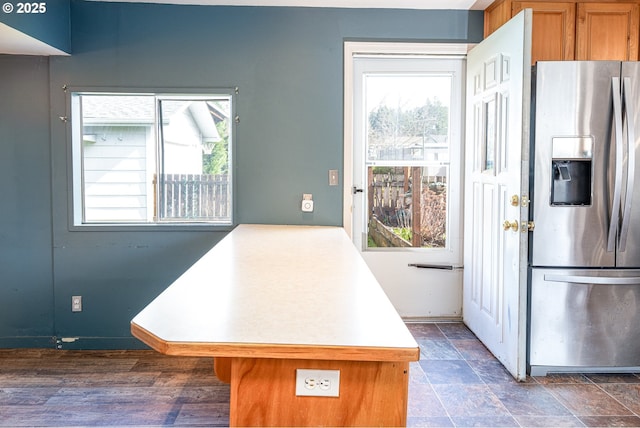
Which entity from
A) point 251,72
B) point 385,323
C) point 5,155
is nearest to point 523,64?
point 251,72

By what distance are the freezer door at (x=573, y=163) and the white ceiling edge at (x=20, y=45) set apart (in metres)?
2.86

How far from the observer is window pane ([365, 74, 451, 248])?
12.0 ft

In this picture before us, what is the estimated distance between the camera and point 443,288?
12.2 ft

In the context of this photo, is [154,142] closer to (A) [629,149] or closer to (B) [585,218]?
(B) [585,218]

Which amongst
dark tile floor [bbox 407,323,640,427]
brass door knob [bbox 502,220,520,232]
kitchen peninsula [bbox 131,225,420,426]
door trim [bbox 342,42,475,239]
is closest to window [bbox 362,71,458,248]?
door trim [bbox 342,42,475,239]

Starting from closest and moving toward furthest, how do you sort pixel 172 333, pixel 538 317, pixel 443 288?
pixel 172 333
pixel 538 317
pixel 443 288

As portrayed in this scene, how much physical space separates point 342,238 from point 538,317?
3.93 ft

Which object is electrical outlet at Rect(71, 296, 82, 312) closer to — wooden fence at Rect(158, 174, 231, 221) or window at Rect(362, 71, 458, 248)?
wooden fence at Rect(158, 174, 231, 221)

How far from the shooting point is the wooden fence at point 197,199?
139 inches

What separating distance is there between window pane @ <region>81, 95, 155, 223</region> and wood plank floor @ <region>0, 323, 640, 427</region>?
3.36 feet

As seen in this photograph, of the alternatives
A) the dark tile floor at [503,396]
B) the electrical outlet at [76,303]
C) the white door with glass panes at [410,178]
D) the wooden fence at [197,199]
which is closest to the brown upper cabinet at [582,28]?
the white door with glass panes at [410,178]

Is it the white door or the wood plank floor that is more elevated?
the white door

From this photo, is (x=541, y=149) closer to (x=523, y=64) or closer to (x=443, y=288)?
(x=523, y=64)

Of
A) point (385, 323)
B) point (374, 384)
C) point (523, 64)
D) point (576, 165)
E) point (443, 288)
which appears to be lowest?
point (443, 288)
